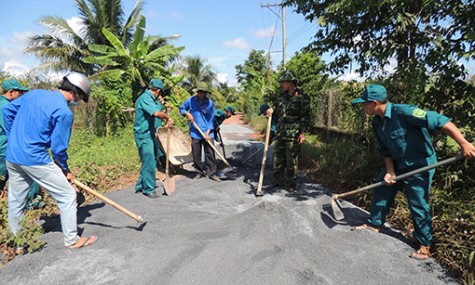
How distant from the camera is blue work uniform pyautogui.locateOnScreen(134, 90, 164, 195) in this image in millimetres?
3885

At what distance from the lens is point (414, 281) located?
7.29ft

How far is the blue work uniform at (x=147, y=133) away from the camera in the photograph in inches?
153

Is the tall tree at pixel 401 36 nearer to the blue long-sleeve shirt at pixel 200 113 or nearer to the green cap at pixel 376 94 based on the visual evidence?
the green cap at pixel 376 94

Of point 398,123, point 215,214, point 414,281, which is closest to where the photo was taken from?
point 414,281

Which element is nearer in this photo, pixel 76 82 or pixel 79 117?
pixel 76 82

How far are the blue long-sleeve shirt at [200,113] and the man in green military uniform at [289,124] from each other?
1.03 meters

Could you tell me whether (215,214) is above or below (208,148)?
below

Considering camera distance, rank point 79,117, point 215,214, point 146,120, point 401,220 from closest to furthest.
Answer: point 401,220
point 215,214
point 146,120
point 79,117

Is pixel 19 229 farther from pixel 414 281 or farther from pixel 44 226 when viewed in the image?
pixel 414 281

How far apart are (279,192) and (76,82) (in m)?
2.85

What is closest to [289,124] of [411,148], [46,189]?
[411,148]

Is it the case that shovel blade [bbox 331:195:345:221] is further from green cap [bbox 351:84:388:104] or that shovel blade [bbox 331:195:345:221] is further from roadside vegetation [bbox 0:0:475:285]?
green cap [bbox 351:84:388:104]

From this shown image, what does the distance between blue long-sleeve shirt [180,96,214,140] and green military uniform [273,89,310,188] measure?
117 cm

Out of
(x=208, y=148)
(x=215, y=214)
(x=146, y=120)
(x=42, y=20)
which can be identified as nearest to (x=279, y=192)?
(x=215, y=214)
